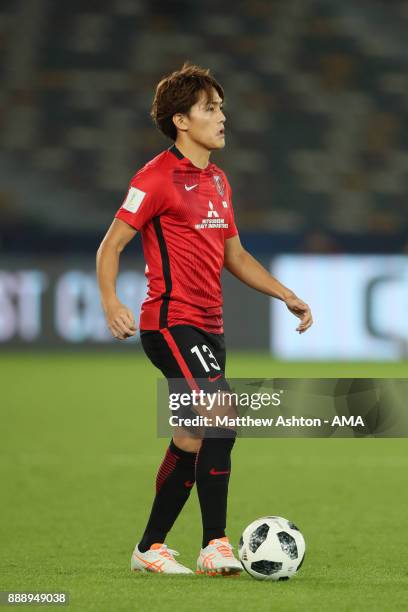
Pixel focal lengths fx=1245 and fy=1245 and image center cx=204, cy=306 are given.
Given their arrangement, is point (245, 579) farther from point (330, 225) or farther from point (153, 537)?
point (330, 225)

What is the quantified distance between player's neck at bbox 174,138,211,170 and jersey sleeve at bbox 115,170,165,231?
18 cm

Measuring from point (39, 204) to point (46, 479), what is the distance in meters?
9.26

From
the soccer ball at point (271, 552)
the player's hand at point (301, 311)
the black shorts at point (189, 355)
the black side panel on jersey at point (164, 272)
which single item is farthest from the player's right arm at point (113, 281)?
the soccer ball at point (271, 552)

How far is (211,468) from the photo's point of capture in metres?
3.81

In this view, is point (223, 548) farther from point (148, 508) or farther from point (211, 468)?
point (148, 508)

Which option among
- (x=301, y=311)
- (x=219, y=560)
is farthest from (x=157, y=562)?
(x=301, y=311)

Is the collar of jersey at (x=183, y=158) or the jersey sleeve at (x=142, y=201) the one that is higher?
the collar of jersey at (x=183, y=158)

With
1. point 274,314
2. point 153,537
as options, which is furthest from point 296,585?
point 274,314

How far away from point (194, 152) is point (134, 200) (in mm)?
309

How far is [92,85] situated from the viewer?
53.6 feet

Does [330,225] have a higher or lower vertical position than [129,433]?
higher

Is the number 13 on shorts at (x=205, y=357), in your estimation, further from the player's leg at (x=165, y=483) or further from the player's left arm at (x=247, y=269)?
the player's left arm at (x=247, y=269)

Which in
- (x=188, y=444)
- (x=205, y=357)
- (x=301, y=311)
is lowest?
(x=188, y=444)

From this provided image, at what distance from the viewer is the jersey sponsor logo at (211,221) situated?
3.96 m
